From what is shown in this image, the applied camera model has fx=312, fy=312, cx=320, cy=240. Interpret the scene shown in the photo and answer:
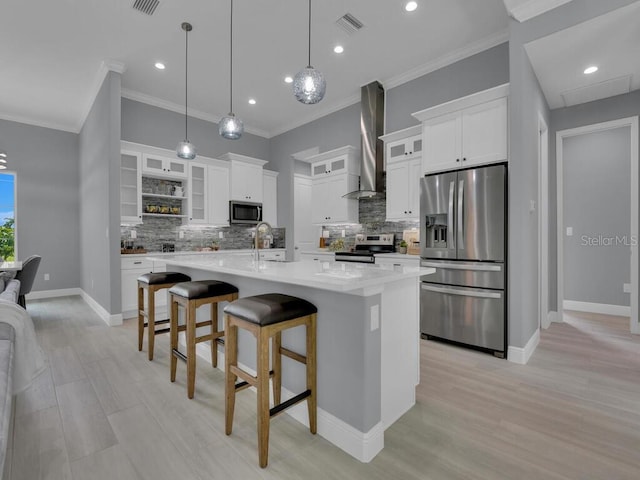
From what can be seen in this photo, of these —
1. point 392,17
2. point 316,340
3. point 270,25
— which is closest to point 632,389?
point 316,340

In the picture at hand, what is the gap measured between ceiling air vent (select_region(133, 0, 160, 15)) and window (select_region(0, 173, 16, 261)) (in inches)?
182

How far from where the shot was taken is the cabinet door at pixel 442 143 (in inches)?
129

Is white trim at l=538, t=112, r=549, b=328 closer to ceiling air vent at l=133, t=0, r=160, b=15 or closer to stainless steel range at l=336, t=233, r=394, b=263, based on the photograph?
stainless steel range at l=336, t=233, r=394, b=263

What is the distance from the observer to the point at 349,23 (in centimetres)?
333

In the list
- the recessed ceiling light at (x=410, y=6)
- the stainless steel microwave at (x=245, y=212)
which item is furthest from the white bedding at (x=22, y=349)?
the stainless steel microwave at (x=245, y=212)

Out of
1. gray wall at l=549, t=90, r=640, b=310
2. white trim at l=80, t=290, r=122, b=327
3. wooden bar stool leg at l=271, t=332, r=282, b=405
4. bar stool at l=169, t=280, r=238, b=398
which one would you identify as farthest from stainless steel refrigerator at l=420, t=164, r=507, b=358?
white trim at l=80, t=290, r=122, b=327

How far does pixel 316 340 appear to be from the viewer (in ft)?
5.92

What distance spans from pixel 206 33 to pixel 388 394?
13.1 ft

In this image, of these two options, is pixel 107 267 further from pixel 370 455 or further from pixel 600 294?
pixel 600 294

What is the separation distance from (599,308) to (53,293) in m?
9.26

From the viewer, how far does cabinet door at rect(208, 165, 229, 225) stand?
549 centimetres

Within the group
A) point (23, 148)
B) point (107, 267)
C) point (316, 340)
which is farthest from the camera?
point (23, 148)

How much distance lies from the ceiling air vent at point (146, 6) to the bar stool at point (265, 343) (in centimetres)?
314

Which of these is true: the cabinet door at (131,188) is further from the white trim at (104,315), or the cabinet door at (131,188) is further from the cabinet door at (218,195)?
the white trim at (104,315)
